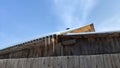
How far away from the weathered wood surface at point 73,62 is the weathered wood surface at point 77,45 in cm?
247

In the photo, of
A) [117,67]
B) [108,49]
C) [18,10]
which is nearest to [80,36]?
[108,49]

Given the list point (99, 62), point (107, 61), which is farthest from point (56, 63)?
point (107, 61)

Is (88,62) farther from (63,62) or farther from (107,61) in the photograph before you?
(63,62)

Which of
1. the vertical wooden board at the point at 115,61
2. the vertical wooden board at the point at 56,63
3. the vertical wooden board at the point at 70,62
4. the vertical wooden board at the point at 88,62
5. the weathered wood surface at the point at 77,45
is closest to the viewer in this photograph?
the vertical wooden board at the point at 115,61

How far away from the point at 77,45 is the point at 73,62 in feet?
9.71

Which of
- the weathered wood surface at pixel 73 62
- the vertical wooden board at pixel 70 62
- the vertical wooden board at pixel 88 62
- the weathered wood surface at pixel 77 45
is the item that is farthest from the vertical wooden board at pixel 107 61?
the weathered wood surface at pixel 77 45

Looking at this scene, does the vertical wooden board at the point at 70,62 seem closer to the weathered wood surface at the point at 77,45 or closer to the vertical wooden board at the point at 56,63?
the vertical wooden board at the point at 56,63

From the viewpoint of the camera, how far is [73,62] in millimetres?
4812

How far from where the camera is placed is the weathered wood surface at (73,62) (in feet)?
14.9

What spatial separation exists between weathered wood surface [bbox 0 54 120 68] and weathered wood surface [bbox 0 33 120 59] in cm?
247

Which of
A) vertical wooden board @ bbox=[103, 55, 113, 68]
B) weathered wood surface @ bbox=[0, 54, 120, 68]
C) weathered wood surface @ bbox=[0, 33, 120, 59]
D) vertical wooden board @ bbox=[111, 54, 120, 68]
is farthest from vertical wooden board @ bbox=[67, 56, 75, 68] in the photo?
weathered wood surface @ bbox=[0, 33, 120, 59]

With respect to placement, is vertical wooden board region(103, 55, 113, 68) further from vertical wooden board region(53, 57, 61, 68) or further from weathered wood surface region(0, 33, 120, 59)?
weathered wood surface region(0, 33, 120, 59)

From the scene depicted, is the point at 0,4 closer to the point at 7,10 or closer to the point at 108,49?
the point at 7,10

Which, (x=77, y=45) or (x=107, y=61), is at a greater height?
(x=77, y=45)
